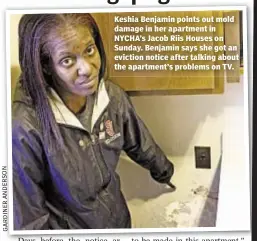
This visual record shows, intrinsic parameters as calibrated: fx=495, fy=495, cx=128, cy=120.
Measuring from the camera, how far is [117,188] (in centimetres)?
45

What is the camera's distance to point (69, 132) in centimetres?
44

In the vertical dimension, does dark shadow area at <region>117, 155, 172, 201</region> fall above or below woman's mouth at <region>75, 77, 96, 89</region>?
below

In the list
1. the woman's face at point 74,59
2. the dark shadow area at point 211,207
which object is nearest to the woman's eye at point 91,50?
the woman's face at point 74,59

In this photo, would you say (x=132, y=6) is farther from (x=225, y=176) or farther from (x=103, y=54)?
(x=225, y=176)

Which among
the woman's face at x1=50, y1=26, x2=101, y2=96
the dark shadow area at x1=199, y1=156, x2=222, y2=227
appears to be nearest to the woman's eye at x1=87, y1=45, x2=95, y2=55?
the woman's face at x1=50, y1=26, x2=101, y2=96

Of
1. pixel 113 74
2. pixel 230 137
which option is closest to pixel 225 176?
pixel 230 137

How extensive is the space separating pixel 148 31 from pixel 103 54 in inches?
1.8

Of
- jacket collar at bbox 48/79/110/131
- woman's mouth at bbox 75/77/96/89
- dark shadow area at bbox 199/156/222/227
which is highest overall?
woman's mouth at bbox 75/77/96/89

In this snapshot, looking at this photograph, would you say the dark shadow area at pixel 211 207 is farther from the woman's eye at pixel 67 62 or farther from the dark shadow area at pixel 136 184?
the woman's eye at pixel 67 62

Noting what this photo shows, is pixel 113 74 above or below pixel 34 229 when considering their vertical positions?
above

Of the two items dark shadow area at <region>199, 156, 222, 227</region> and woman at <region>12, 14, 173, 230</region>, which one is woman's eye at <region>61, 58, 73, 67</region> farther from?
dark shadow area at <region>199, 156, 222, 227</region>

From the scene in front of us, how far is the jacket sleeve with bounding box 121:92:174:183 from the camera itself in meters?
0.45

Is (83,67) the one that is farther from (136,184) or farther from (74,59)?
(136,184)

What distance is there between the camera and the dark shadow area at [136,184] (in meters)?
0.45
